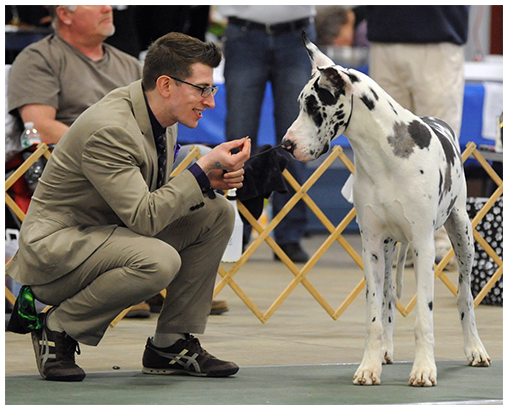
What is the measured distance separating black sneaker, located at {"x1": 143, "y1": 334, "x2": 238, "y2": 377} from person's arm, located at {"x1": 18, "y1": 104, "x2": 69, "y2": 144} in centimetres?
131

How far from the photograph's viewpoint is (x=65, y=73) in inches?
144

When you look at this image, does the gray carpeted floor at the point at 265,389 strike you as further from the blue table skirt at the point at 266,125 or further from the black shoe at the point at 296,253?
the blue table skirt at the point at 266,125

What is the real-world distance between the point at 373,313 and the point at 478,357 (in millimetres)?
438

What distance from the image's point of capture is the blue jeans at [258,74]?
4.61m

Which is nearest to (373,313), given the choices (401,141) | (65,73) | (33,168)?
(401,141)

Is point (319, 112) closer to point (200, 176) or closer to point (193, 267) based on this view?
point (200, 176)

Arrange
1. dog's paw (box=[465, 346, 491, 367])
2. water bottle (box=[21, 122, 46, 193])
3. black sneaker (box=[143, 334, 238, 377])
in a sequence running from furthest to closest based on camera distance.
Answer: water bottle (box=[21, 122, 46, 193]) < dog's paw (box=[465, 346, 491, 367]) < black sneaker (box=[143, 334, 238, 377])

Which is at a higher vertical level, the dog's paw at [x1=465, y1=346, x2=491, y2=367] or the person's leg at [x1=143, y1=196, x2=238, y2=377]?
the person's leg at [x1=143, y1=196, x2=238, y2=377]

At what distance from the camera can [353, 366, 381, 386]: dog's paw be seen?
7.79 ft

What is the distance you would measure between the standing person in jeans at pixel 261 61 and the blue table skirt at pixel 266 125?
97 cm

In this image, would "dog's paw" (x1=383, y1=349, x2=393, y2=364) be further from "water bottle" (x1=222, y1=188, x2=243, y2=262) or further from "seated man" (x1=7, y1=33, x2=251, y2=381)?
"water bottle" (x1=222, y1=188, x2=243, y2=262)

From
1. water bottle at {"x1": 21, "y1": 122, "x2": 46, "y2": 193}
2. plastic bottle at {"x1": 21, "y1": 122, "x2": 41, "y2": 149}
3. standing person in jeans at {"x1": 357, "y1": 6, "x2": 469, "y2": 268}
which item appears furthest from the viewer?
standing person in jeans at {"x1": 357, "y1": 6, "x2": 469, "y2": 268}

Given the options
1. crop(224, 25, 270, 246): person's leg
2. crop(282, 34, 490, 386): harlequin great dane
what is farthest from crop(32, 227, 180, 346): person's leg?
crop(224, 25, 270, 246): person's leg
